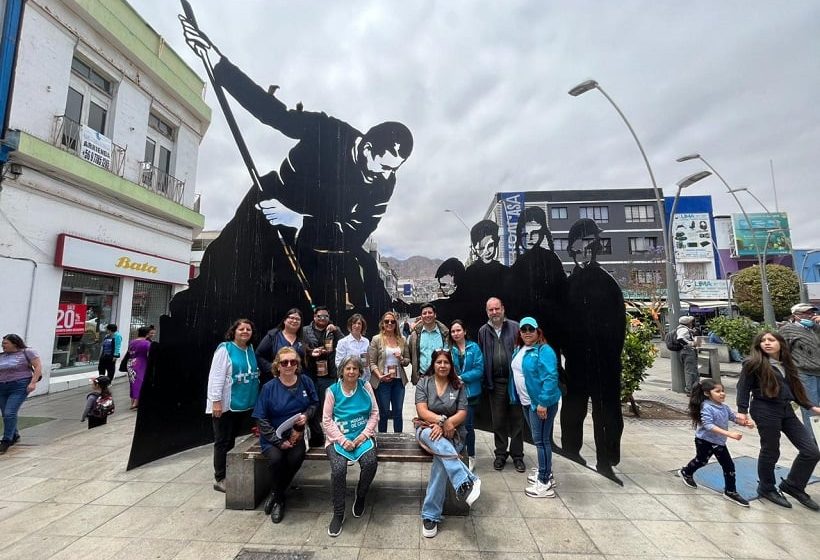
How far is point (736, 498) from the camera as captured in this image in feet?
12.0

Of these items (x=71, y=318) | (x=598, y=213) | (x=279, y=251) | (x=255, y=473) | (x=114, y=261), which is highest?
(x=598, y=213)

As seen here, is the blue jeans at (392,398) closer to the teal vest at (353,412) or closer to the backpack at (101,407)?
the teal vest at (353,412)

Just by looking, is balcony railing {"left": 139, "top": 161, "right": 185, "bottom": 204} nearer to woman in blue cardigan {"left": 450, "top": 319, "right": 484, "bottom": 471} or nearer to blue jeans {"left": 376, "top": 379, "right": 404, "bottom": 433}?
blue jeans {"left": 376, "top": 379, "right": 404, "bottom": 433}

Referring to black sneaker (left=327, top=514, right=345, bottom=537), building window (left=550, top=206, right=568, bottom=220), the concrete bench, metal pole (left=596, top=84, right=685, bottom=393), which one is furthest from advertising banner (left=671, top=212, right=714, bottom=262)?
black sneaker (left=327, top=514, right=345, bottom=537)

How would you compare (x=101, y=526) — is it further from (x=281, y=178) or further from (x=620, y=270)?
(x=620, y=270)

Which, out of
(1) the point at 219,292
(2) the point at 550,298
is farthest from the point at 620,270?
(1) the point at 219,292

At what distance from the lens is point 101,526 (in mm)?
3242

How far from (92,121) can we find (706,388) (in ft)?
50.7

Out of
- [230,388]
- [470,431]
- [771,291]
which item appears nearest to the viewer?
[230,388]

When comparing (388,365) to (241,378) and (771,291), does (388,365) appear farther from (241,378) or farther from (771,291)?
(771,291)

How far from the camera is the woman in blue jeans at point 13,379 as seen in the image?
5.18m

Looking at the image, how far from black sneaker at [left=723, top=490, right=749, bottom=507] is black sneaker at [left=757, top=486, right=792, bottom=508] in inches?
10.5

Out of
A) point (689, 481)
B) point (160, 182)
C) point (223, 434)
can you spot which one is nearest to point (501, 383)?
point (689, 481)

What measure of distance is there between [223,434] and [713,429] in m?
5.14
